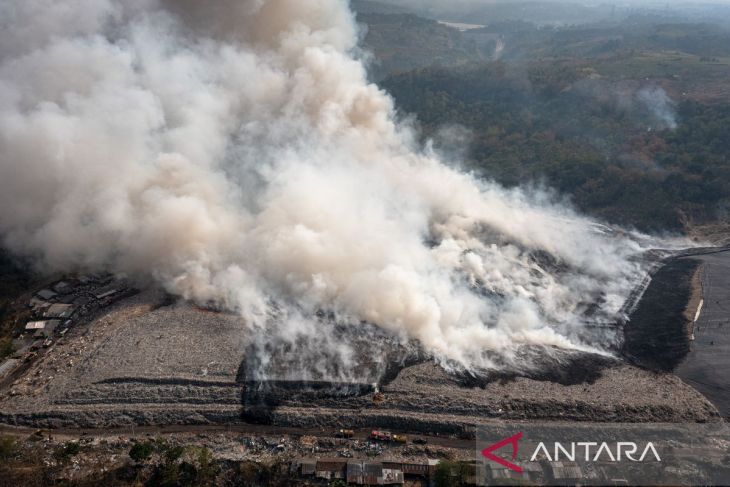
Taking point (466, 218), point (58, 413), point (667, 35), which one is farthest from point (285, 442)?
point (667, 35)

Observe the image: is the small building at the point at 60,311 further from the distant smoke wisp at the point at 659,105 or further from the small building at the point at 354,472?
the distant smoke wisp at the point at 659,105

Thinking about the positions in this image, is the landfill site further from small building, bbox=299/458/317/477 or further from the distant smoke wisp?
the distant smoke wisp

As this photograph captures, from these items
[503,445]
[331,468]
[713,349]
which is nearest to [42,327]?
[331,468]

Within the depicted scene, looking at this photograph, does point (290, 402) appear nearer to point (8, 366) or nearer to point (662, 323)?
point (8, 366)

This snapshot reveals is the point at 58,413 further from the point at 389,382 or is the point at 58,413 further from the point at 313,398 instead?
the point at 389,382

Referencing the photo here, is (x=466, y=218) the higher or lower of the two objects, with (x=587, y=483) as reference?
higher

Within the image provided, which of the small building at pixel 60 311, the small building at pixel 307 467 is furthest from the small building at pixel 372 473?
the small building at pixel 60 311
